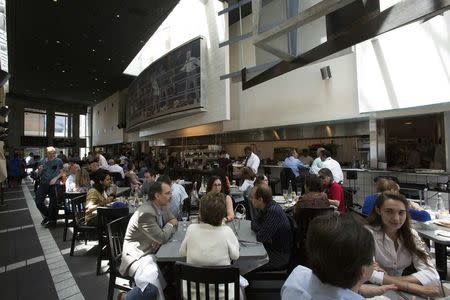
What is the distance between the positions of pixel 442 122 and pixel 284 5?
17.2 feet

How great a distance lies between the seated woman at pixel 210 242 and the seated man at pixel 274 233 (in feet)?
2.08

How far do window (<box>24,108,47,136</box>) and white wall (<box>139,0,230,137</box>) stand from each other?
69.3 feet

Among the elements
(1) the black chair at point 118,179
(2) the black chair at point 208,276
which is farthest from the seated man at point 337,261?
(1) the black chair at point 118,179

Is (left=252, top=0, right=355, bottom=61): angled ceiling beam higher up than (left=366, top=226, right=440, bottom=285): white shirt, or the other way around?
(left=252, top=0, right=355, bottom=61): angled ceiling beam

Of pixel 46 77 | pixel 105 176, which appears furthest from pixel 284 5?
pixel 46 77

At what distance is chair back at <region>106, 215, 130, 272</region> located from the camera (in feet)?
9.00

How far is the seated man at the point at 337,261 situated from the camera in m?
1.05

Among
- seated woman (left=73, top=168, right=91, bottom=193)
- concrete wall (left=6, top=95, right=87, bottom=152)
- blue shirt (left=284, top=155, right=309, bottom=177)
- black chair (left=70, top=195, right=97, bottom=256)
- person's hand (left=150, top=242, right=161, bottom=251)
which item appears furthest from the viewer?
concrete wall (left=6, top=95, right=87, bottom=152)

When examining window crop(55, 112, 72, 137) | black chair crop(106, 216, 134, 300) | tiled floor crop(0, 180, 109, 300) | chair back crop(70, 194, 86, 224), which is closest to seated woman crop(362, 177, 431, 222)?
black chair crop(106, 216, 134, 300)

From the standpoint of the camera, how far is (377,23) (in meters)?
2.25

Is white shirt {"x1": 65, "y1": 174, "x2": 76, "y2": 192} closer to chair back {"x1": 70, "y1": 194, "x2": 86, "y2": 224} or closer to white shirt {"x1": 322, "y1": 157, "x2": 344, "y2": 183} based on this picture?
chair back {"x1": 70, "y1": 194, "x2": 86, "y2": 224}

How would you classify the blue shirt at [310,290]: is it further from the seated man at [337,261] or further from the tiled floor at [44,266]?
the tiled floor at [44,266]

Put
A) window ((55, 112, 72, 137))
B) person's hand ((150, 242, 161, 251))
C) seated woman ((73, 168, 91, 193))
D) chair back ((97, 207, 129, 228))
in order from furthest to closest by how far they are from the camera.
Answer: window ((55, 112, 72, 137)) < seated woman ((73, 168, 91, 193)) < chair back ((97, 207, 129, 228)) < person's hand ((150, 242, 161, 251))

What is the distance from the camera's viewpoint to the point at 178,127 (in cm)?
1230
